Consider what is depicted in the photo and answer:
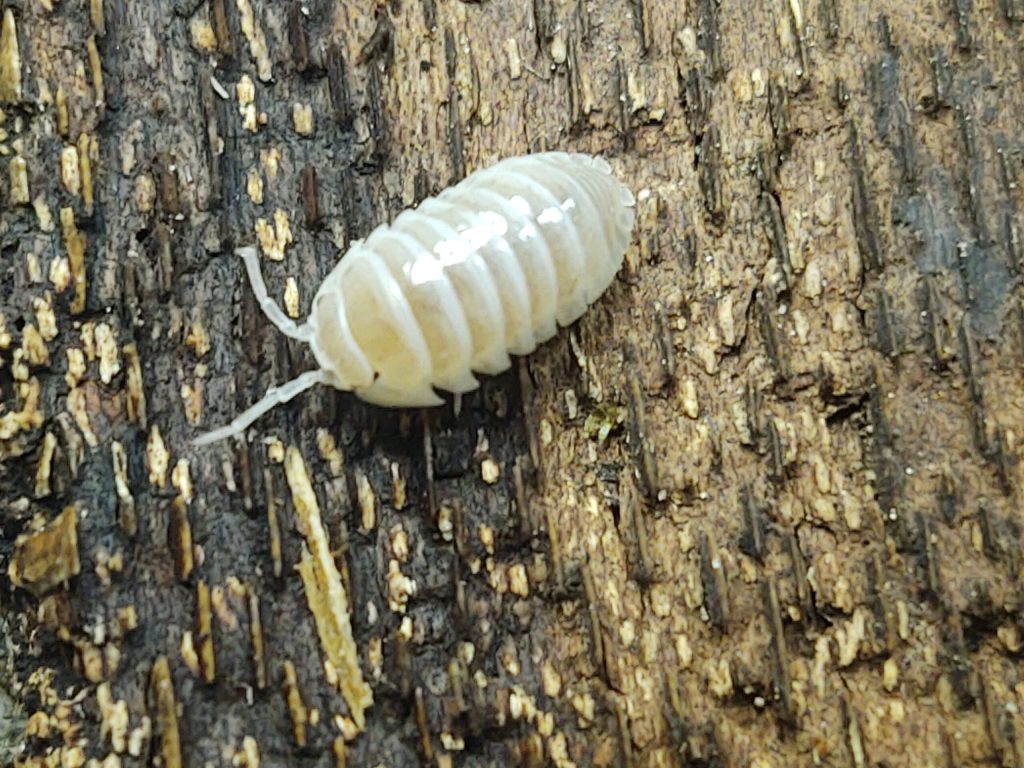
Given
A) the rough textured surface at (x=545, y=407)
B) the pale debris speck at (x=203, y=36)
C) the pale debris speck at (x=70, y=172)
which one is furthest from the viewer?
the pale debris speck at (x=203, y=36)

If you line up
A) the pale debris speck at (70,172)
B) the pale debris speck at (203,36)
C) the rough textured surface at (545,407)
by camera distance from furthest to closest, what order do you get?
the pale debris speck at (203,36) → the pale debris speck at (70,172) → the rough textured surface at (545,407)

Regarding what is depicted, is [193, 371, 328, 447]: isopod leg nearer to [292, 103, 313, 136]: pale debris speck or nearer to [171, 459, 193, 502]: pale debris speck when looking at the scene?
[171, 459, 193, 502]: pale debris speck

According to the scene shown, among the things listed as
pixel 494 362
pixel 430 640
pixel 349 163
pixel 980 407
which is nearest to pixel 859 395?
pixel 980 407

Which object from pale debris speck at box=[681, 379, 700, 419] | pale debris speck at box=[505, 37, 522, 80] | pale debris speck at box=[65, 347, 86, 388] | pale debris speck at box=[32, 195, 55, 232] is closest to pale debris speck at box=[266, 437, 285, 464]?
pale debris speck at box=[65, 347, 86, 388]

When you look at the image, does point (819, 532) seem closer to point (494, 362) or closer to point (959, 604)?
point (959, 604)

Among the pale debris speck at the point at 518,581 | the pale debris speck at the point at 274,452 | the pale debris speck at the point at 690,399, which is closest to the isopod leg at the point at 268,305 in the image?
the pale debris speck at the point at 274,452

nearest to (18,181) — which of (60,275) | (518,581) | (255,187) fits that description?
(60,275)

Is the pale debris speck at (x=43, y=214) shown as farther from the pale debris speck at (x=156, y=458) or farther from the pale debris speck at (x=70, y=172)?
the pale debris speck at (x=156, y=458)
